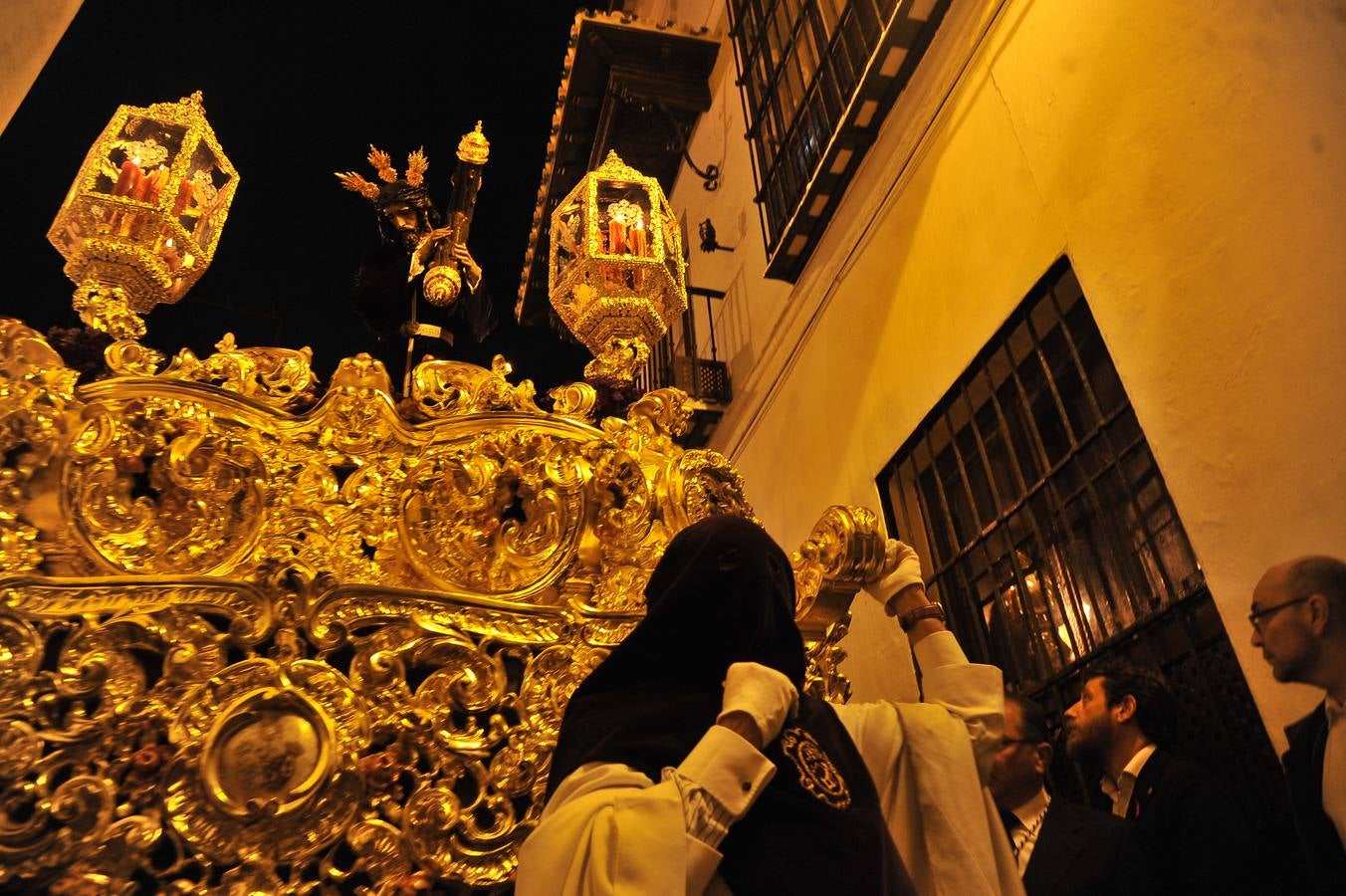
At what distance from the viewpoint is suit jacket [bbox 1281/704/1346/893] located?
176 centimetres

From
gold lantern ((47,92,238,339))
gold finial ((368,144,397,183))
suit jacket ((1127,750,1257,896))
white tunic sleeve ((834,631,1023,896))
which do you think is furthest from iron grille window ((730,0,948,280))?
white tunic sleeve ((834,631,1023,896))

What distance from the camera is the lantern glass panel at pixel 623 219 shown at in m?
3.04

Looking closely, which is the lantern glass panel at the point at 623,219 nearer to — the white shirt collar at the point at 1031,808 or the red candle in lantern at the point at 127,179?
the red candle in lantern at the point at 127,179

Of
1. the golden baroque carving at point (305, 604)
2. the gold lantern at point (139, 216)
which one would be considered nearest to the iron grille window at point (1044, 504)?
the golden baroque carving at point (305, 604)

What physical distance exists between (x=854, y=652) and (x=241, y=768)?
3.13 meters

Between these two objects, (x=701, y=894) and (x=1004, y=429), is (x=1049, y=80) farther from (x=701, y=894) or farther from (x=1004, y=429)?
(x=701, y=894)

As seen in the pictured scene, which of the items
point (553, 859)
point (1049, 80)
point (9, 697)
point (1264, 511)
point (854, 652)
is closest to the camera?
point (553, 859)

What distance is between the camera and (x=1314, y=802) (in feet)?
5.95

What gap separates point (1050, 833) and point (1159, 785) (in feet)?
0.98

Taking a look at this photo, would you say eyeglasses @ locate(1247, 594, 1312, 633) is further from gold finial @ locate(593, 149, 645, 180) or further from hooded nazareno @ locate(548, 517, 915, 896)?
gold finial @ locate(593, 149, 645, 180)

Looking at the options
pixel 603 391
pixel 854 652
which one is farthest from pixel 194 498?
pixel 854 652

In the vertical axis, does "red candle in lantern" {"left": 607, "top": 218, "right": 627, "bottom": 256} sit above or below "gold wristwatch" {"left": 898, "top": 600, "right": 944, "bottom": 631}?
above

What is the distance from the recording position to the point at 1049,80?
11.2 ft

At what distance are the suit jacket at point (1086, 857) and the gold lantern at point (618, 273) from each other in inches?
67.5
